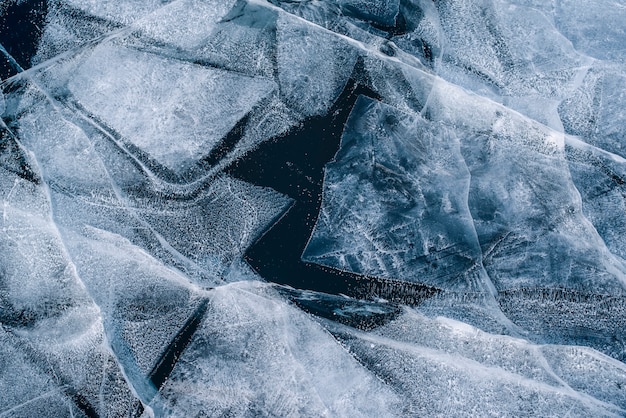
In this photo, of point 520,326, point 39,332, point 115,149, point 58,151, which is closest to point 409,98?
point 520,326

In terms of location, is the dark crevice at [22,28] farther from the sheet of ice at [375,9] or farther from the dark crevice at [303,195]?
the sheet of ice at [375,9]

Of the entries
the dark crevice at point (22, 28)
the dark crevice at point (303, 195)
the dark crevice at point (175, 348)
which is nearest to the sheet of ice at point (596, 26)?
the dark crevice at point (303, 195)

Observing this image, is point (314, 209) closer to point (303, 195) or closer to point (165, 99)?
point (303, 195)

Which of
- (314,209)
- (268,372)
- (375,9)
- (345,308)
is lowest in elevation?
(268,372)

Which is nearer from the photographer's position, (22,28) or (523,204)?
(523,204)

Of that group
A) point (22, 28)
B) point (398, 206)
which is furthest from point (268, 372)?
point (22, 28)

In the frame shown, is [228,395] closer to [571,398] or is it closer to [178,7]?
[571,398]
